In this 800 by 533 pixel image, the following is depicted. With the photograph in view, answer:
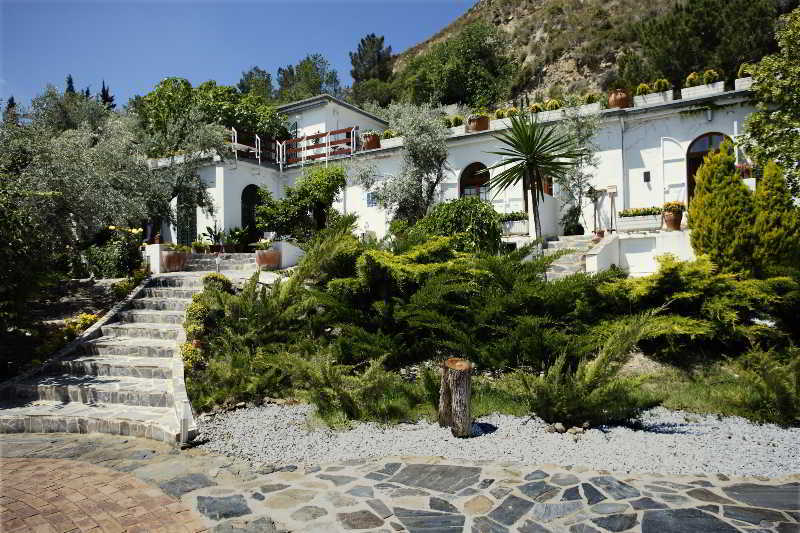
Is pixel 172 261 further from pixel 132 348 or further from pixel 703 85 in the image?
pixel 703 85

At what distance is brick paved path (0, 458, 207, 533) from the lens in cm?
394

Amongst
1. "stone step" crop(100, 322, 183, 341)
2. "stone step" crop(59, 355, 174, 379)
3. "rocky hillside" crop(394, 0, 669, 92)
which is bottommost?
"stone step" crop(59, 355, 174, 379)

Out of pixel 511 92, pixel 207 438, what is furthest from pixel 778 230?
pixel 511 92

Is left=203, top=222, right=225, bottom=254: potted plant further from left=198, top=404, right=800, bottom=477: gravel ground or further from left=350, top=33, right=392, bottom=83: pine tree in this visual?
left=350, top=33, right=392, bottom=83: pine tree

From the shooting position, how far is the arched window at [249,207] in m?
20.0

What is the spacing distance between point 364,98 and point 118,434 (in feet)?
133

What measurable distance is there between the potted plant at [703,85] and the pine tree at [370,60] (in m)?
38.3

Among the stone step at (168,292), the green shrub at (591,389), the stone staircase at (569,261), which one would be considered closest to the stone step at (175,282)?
the stone step at (168,292)

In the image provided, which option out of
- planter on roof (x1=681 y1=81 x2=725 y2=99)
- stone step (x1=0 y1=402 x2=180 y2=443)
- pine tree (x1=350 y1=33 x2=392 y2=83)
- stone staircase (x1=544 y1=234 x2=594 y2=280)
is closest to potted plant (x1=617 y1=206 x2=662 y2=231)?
stone staircase (x1=544 y1=234 x2=594 y2=280)

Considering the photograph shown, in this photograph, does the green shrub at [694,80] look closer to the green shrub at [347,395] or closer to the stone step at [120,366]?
the green shrub at [347,395]

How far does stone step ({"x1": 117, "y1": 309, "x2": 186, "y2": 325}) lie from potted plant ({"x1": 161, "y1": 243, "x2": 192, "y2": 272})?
3312 millimetres

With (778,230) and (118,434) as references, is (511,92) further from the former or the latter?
(118,434)

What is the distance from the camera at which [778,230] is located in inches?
360

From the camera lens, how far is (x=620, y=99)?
1562cm
